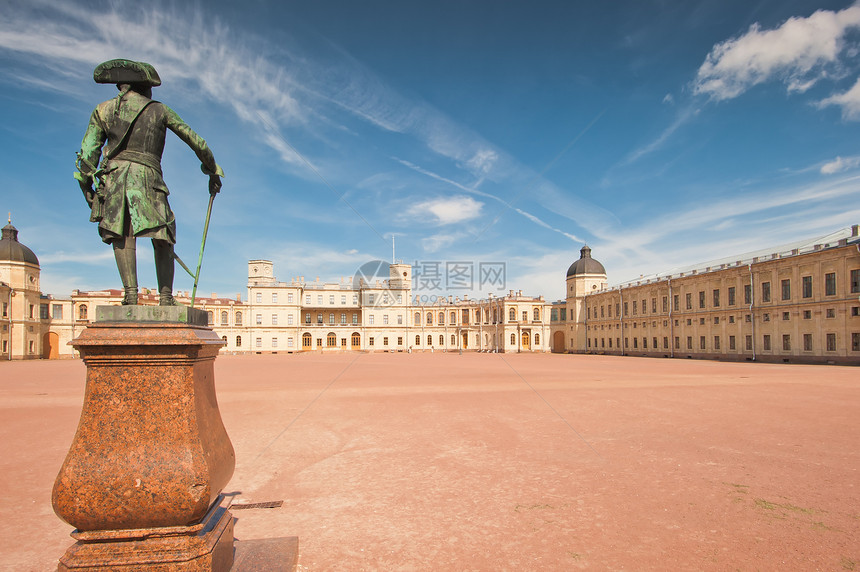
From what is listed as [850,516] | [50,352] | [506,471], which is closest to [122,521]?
[506,471]

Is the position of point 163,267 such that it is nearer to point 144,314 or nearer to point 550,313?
point 144,314

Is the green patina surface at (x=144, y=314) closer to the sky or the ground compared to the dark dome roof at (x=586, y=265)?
closer to the ground

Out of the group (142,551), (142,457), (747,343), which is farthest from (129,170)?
(747,343)

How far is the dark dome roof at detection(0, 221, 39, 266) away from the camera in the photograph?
5106 centimetres

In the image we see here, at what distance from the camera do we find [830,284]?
35.0 m

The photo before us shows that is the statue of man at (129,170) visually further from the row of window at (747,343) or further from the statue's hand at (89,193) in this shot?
the row of window at (747,343)

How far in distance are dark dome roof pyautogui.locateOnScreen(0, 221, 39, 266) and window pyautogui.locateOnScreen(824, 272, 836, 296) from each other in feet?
252

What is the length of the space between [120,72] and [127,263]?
163 cm

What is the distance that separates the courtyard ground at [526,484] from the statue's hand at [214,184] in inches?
146

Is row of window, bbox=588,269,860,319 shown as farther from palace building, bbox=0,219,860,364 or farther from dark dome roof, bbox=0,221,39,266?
dark dome roof, bbox=0,221,39,266

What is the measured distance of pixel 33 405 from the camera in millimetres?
14828

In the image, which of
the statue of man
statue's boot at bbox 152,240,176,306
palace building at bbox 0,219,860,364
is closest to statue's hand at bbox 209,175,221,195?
the statue of man

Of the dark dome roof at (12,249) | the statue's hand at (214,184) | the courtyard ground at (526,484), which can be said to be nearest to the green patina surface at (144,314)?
the statue's hand at (214,184)

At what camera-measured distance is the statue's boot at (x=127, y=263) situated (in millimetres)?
3891
